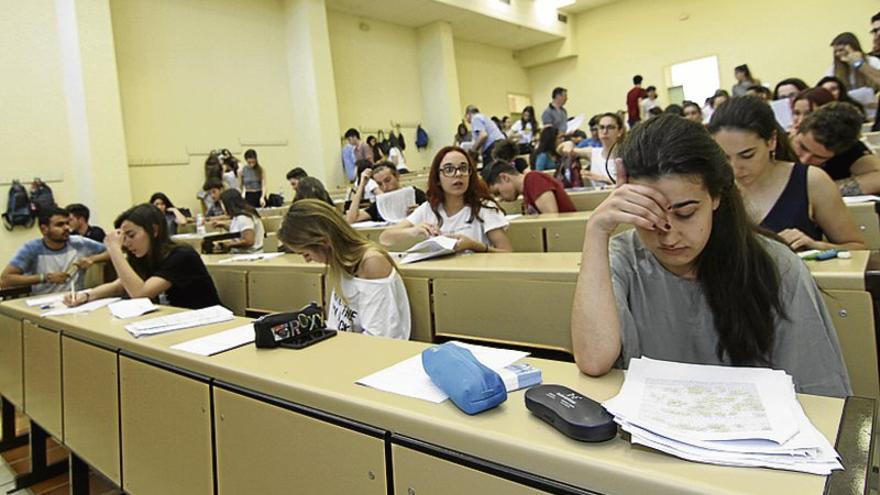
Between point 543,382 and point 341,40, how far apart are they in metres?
9.27

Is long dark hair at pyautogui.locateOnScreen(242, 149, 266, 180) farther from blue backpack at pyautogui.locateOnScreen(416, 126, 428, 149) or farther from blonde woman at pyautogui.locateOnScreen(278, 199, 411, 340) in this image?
blonde woman at pyautogui.locateOnScreen(278, 199, 411, 340)

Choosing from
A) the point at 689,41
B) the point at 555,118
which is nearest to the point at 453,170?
the point at 555,118

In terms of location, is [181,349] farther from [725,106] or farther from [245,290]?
[725,106]

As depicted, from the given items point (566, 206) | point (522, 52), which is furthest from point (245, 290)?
point (522, 52)

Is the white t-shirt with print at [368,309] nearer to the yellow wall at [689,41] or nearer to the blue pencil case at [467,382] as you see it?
the blue pencil case at [467,382]

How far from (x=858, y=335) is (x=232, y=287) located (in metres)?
2.62

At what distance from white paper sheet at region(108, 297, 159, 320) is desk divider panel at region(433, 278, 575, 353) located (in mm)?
1023

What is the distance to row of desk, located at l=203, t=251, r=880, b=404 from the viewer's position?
1.29 metres

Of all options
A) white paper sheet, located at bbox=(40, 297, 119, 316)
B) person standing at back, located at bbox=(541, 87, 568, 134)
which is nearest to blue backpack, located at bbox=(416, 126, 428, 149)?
person standing at back, located at bbox=(541, 87, 568, 134)

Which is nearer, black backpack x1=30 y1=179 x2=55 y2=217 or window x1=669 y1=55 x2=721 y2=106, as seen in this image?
black backpack x1=30 y1=179 x2=55 y2=217

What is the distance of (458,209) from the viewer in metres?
2.78

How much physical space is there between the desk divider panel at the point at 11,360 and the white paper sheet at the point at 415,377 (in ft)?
6.77

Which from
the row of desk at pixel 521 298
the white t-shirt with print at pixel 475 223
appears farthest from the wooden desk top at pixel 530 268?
the white t-shirt with print at pixel 475 223

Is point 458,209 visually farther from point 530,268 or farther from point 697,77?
point 697,77
